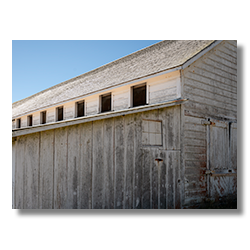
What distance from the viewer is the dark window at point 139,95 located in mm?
8523

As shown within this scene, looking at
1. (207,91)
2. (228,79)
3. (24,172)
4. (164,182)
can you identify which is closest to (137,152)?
(164,182)

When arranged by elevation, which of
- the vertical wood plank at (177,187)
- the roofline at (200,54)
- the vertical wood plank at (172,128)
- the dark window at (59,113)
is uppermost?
the roofline at (200,54)

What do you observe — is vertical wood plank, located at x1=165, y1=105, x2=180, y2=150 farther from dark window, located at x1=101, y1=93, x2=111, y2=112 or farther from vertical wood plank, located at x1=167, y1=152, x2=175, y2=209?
dark window, located at x1=101, y1=93, x2=111, y2=112

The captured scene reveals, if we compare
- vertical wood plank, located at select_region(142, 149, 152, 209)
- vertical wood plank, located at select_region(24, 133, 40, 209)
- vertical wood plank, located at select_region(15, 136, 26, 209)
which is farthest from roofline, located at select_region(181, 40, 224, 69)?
vertical wood plank, located at select_region(15, 136, 26, 209)

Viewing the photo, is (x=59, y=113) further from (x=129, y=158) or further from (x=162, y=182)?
(x=162, y=182)

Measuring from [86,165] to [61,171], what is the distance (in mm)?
628

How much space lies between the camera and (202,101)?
789cm

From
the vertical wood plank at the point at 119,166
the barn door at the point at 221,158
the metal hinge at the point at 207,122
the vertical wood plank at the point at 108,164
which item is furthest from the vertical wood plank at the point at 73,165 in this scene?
the barn door at the point at 221,158

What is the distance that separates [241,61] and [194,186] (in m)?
4.24

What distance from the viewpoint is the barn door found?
789cm

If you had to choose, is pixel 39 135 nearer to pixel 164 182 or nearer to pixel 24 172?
pixel 24 172

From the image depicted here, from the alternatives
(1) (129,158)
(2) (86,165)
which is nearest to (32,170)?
(2) (86,165)

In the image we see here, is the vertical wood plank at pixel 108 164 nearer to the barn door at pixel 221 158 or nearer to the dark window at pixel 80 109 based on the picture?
the barn door at pixel 221 158

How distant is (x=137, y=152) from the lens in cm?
604
